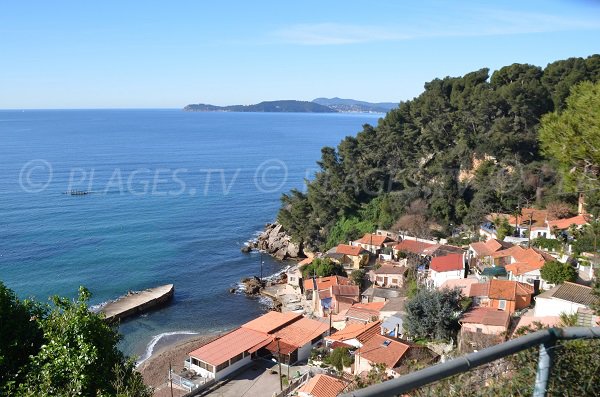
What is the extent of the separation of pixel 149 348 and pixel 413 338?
1220cm

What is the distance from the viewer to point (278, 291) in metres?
30.5

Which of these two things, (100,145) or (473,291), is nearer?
(473,291)

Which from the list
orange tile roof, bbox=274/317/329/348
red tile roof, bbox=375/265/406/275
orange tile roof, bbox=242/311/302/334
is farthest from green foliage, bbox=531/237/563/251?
orange tile roof, bbox=242/311/302/334

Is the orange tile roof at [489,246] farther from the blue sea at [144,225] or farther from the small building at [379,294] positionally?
the blue sea at [144,225]

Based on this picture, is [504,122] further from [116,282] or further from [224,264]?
[116,282]

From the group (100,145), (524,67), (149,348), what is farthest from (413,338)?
(100,145)

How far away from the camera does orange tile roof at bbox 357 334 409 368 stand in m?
16.0

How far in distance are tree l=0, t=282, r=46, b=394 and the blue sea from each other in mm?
15196

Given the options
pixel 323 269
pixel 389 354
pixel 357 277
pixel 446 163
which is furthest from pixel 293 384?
pixel 446 163

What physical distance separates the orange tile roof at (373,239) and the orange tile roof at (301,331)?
9480 millimetres

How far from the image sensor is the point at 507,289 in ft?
67.4

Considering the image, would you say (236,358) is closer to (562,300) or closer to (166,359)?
(166,359)

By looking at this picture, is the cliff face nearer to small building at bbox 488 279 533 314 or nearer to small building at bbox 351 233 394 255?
small building at bbox 351 233 394 255

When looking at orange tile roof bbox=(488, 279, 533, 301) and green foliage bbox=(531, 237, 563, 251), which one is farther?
green foliage bbox=(531, 237, 563, 251)
